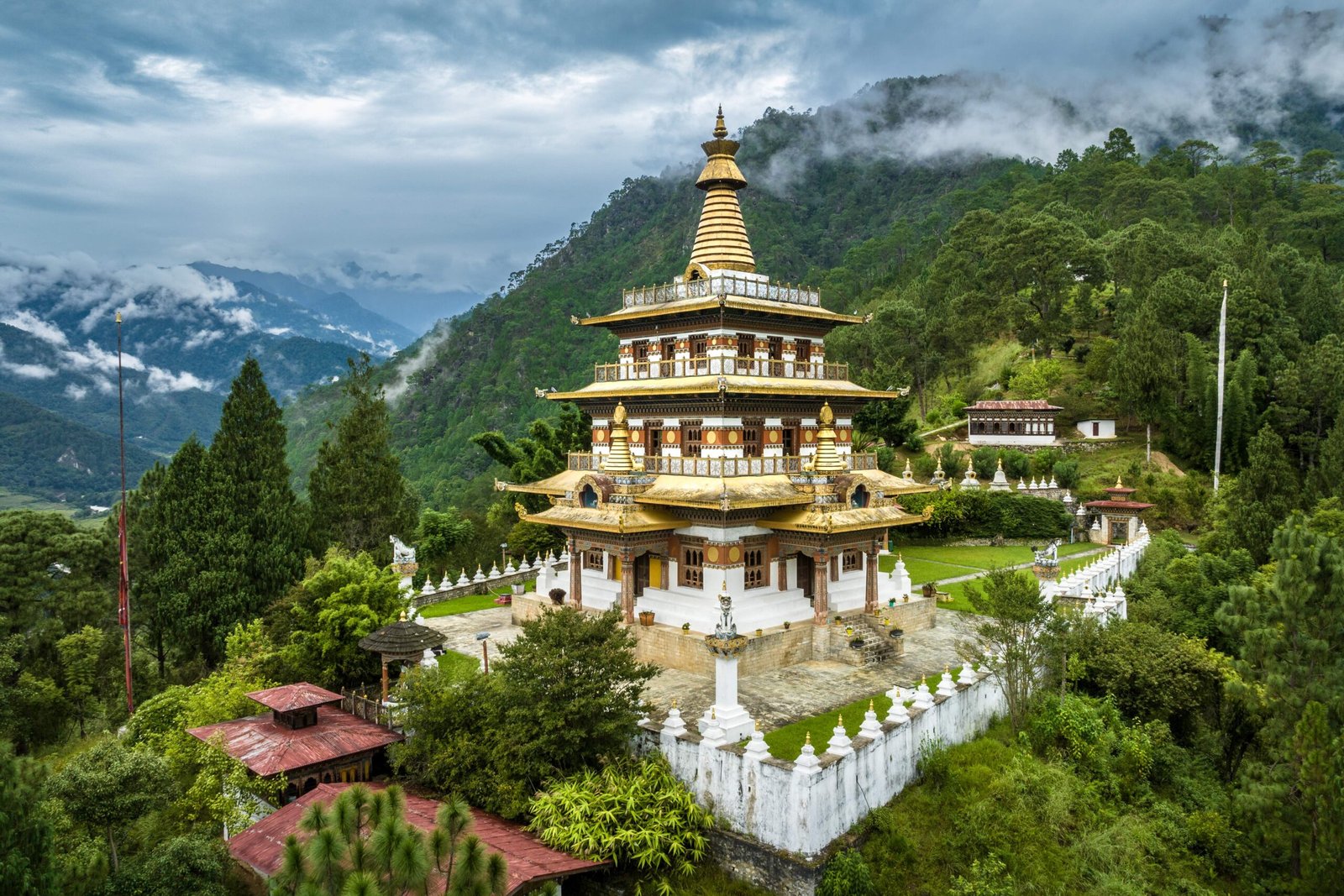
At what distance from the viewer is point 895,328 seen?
56219mm

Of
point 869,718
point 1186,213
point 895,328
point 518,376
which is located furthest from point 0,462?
point 1186,213

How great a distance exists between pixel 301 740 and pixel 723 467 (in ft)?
34.6

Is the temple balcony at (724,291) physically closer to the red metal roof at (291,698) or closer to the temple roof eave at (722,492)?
the temple roof eave at (722,492)

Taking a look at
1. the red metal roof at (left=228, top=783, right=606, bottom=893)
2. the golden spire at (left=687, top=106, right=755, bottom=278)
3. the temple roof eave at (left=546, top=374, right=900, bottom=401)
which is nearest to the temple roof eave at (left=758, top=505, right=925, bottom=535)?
the temple roof eave at (left=546, top=374, right=900, bottom=401)

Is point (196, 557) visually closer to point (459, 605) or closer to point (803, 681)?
point (459, 605)

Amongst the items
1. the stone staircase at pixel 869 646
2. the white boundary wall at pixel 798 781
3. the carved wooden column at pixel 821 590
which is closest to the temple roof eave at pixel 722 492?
the carved wooden column at pixel 821 590

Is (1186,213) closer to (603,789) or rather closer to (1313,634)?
(1313,634)

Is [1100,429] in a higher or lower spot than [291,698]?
higher

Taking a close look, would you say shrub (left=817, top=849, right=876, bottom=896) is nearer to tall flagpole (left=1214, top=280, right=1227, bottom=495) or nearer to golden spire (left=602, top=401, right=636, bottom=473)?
golden spire (left=602, top=401, right=636, bottom=473)

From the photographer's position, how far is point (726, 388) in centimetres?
1962

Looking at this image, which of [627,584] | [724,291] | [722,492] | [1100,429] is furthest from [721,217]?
[1100,429]

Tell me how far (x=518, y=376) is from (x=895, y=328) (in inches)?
1615

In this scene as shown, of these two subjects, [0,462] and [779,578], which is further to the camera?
[0,462]

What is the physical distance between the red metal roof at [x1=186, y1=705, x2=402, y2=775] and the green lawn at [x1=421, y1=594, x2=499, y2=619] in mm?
10092
